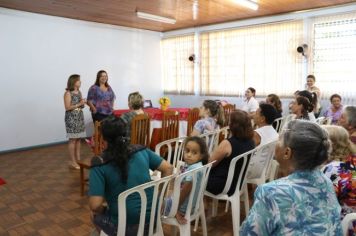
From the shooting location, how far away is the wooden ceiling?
16.8 feet

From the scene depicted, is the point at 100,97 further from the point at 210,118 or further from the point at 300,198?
the point at 300,198

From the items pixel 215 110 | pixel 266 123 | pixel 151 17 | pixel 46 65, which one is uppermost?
pixel 151 17

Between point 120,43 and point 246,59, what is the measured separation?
3028 millimetres

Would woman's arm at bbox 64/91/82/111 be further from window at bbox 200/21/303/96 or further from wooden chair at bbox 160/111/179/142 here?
window at bbox 200/21/303/96

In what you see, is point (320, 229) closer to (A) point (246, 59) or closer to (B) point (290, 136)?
(B) point (290, 136)

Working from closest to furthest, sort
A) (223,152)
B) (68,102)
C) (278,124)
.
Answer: (223,152) < (278,124) < (68,102)

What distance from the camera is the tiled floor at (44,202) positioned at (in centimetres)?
269

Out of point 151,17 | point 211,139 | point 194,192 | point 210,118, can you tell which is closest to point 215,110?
point 210,118

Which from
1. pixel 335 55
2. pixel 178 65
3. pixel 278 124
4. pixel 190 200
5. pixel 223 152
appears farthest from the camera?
pixel 178 65

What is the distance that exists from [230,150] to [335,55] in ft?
14.2

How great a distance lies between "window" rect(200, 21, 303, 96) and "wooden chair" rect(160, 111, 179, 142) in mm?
3149

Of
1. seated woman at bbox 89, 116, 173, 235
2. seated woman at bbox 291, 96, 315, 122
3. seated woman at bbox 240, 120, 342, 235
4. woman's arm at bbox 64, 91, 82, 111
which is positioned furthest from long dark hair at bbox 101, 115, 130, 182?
woman's arm at bbox 64, 91, 82, 111

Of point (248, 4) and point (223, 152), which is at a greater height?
point (248, 4)

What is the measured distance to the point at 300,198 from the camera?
3.43 ft
